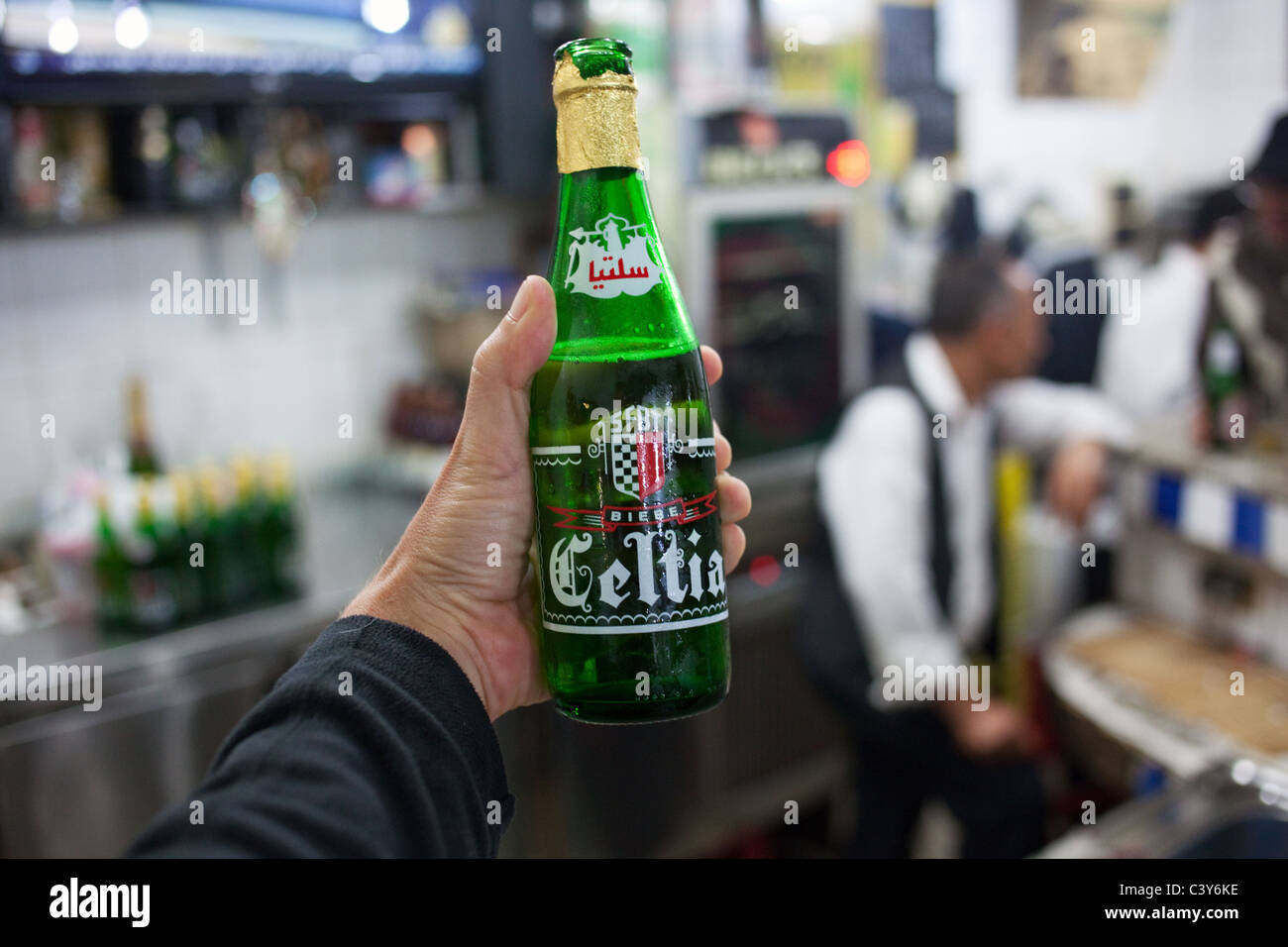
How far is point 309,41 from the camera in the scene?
2119mm

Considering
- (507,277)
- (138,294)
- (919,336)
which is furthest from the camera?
(507,277)

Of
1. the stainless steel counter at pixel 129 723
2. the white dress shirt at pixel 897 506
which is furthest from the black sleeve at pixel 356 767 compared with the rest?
the white dress shirt at pixel 897 506

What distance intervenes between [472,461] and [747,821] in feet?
6.38

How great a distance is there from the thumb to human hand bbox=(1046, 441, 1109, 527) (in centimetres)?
158

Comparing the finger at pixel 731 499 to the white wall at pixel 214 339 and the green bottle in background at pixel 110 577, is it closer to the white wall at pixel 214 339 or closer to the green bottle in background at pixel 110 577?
the green bottle in background at pixel 110 577

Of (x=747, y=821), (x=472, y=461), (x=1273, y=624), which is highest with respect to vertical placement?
(x=472, y=461)

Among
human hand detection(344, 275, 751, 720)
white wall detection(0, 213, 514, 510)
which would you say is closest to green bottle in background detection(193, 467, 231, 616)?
white wall detection(0, 213, 514, 510)

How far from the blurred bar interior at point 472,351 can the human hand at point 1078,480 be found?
5 centimetres

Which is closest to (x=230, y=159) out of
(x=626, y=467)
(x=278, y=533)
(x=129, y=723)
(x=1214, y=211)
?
(x=278, y=533)

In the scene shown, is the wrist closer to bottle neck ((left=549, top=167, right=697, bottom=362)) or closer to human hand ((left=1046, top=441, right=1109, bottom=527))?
bottle neck ((left=549, top=167, right=697, bottom=362))

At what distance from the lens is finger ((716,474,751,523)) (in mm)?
705

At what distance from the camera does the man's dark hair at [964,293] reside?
6.25 feet

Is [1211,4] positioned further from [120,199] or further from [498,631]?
[498,631]
